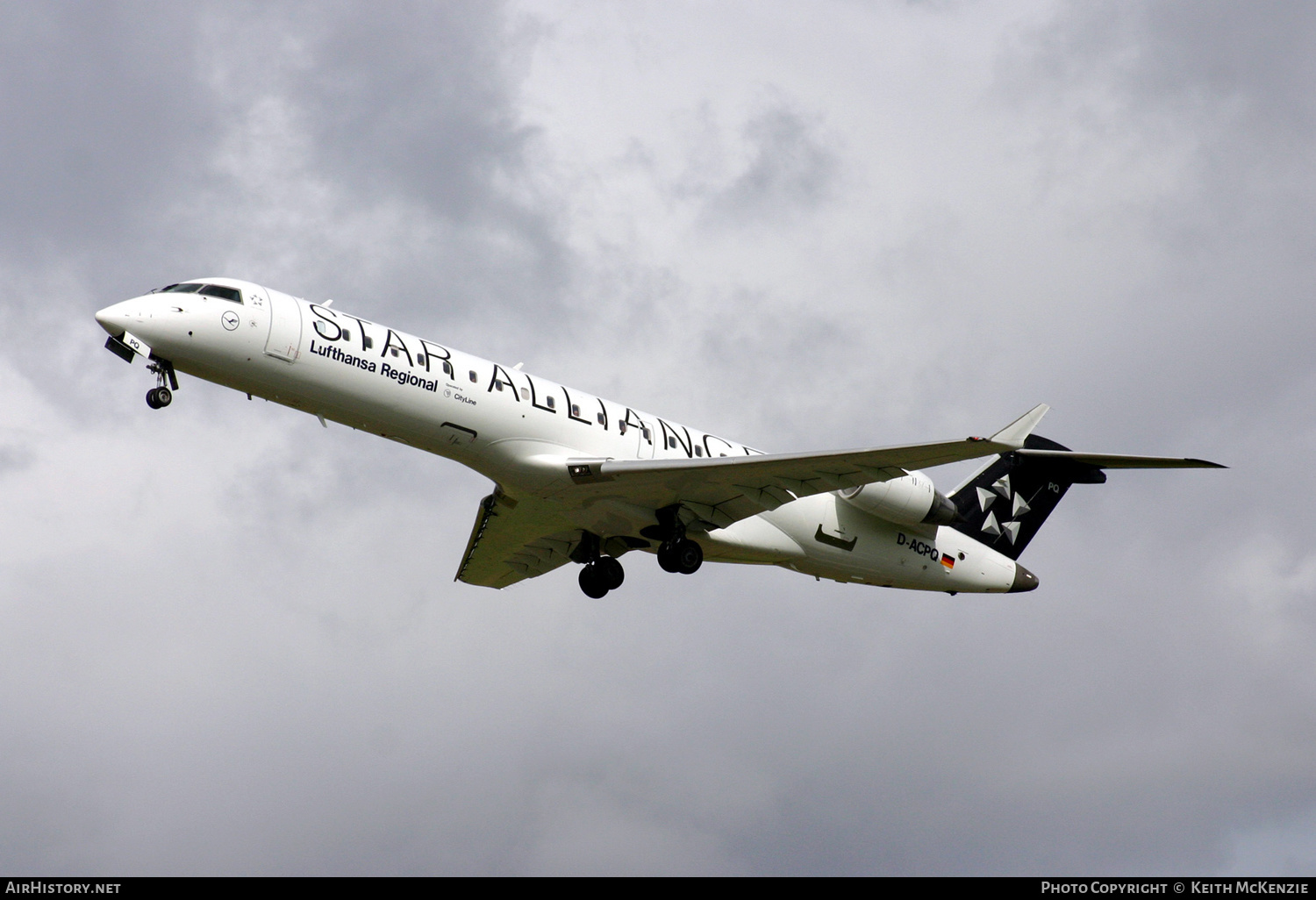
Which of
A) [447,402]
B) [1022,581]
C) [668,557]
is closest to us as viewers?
[447,402]

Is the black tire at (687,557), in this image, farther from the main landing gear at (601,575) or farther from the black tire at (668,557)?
the main landing gear at (601,575)

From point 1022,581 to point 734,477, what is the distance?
926 centimetres

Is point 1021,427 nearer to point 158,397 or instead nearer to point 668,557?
point 668,557

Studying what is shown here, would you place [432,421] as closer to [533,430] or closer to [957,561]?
[533,430]

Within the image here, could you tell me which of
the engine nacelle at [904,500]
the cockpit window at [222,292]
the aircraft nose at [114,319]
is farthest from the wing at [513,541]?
the aircraft nose at [114,319]

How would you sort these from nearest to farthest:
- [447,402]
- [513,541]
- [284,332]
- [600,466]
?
[284,332]
[447,402]
[600,466]
[513,541]

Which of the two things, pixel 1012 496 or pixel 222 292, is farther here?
pixel 1012 496

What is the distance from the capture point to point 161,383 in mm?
21562

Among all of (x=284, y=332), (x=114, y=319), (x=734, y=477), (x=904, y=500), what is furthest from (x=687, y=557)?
(x=114, y=319)

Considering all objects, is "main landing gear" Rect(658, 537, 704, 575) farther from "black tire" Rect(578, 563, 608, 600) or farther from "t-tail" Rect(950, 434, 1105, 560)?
"t-tail" Rect(950, 434, 1105, 560)

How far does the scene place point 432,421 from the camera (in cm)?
2291

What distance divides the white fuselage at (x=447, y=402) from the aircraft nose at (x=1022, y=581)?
3.63 metres

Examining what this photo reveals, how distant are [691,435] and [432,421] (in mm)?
5647

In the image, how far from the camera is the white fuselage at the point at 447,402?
21609 mm
